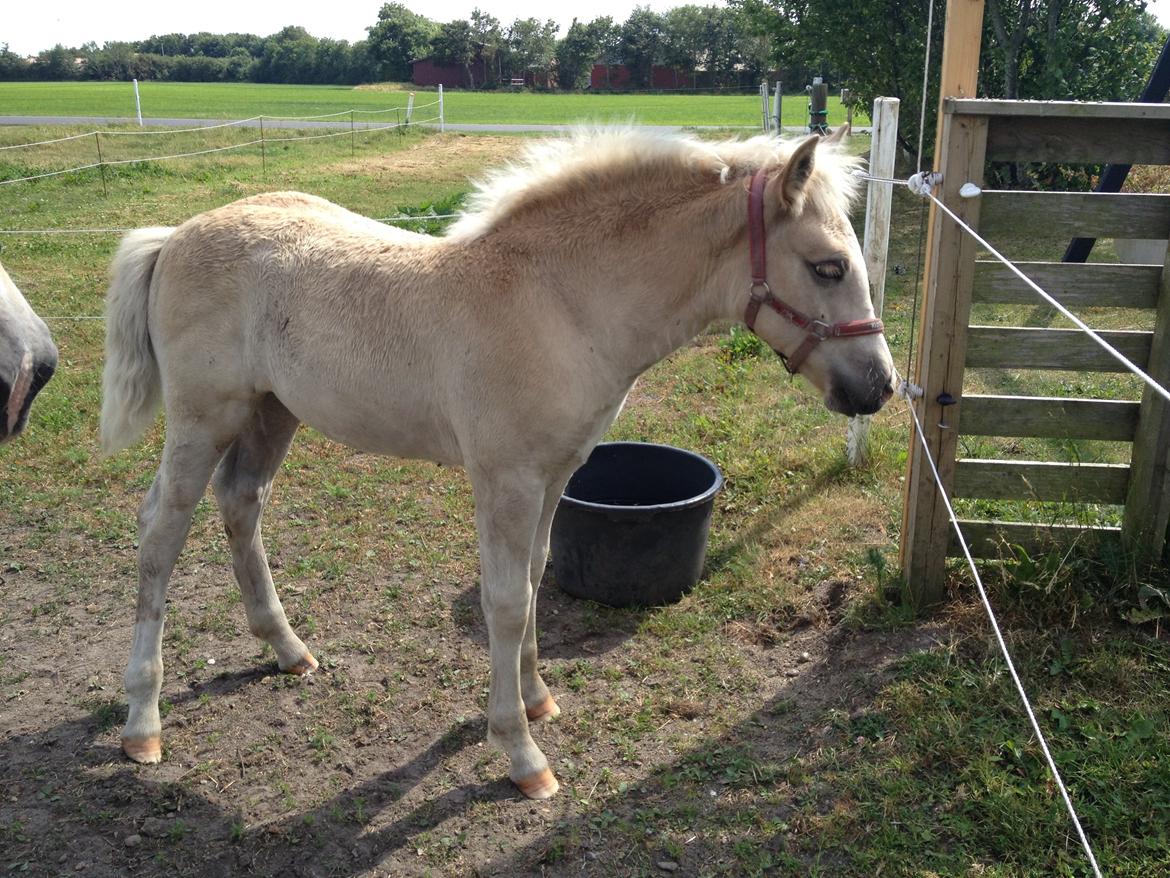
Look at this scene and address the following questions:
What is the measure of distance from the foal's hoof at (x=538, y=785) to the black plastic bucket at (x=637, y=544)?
1249 millimetres

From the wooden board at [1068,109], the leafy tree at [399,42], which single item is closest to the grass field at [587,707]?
the wooden board at [1068,109]

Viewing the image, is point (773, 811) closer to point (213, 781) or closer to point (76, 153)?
point (213, 781)

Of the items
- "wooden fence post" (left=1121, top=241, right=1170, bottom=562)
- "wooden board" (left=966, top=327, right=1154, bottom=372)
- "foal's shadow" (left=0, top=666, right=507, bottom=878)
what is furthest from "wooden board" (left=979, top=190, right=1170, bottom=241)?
"foal's shadow" (left=0, top=666, right=507, bottom=878)

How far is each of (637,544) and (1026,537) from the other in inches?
66.2

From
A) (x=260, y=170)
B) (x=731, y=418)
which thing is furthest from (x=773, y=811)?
(x=260, y=170)

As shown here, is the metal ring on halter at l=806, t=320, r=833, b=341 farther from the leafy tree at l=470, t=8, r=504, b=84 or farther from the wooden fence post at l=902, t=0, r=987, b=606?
the leafy tree at l=470, t=8, r=504, b=84

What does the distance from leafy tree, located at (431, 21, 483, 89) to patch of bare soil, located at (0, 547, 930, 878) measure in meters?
67.3

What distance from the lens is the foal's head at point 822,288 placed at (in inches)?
108

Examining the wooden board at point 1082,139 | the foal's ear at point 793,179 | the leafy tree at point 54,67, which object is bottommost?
the foal's ear at point 793,179

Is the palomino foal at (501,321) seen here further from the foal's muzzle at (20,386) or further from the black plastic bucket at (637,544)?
the foal's muzzle at (20,386)

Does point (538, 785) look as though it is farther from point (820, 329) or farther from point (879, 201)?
point (879, 201)

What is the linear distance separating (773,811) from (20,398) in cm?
259

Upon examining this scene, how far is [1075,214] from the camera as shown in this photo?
142 inches

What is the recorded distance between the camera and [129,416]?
12.1 ft
